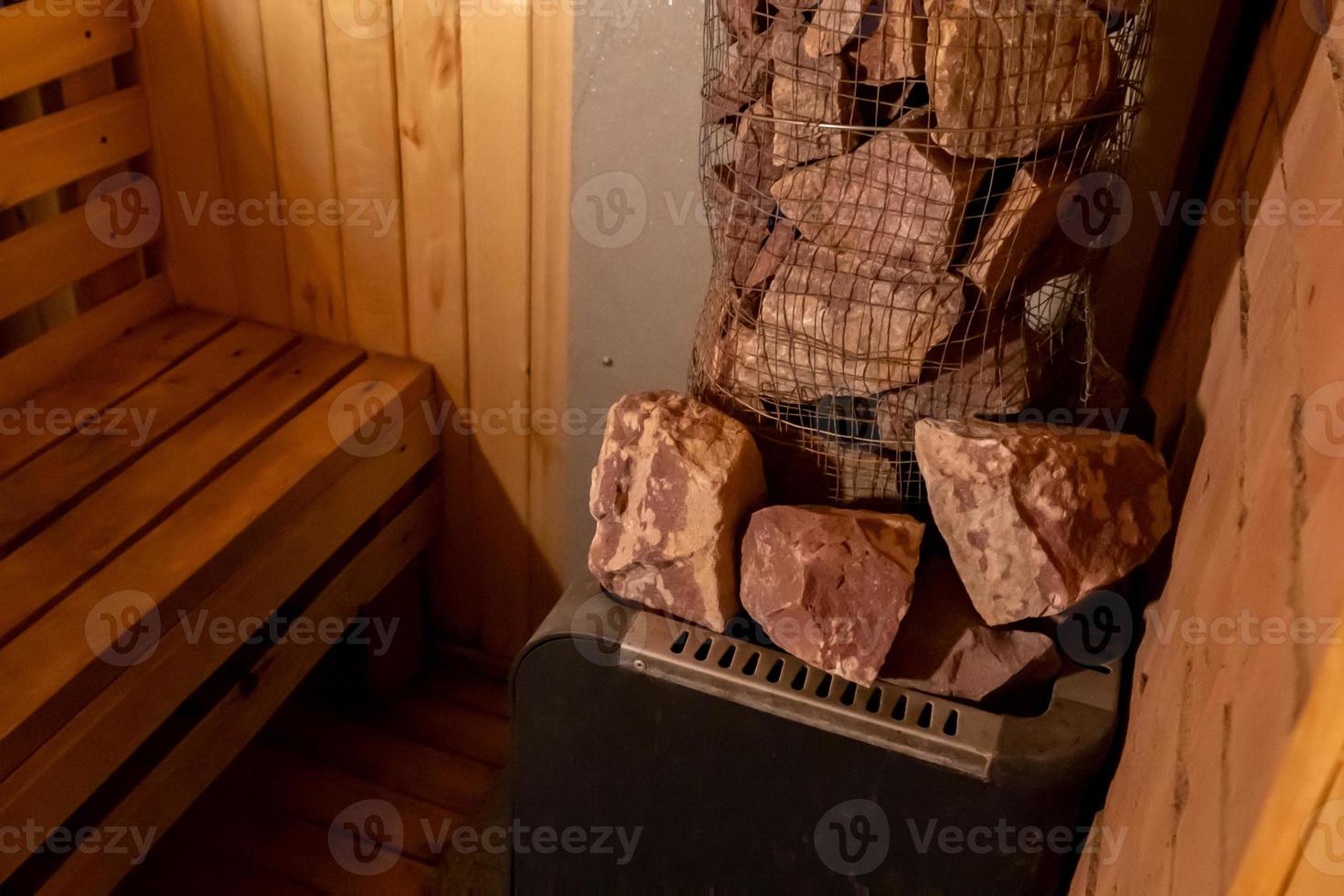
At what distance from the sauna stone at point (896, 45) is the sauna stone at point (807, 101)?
28 millimetres

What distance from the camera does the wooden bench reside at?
1279 millimetres

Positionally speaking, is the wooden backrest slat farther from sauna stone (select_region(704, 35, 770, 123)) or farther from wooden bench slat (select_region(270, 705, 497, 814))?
sauna stone (select_region(704, 35, 770, 123))

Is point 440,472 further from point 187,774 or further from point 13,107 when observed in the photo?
point 13,107

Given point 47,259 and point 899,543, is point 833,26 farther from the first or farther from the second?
point 47,259

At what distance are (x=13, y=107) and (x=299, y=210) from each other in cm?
41

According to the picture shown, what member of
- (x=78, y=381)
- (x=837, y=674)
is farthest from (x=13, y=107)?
(x=837, y=674)

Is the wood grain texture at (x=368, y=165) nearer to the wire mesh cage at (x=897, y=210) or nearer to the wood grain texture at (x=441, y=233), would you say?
the wood grain texture at (x=441, y=233)

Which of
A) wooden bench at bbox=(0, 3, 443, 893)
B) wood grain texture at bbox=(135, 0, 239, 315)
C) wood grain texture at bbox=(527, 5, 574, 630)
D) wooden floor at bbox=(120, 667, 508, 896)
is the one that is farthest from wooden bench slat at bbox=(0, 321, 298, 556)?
wooden floor at bbox=(120, 667, 508, 896)

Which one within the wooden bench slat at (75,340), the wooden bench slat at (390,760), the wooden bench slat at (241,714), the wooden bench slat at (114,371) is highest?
the wooden bench slat at (75,340)

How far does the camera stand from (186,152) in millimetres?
1812

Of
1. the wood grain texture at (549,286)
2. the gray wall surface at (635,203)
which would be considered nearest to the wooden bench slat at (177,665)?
the wood grain texture at (549,286)

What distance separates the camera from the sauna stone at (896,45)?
1007mm

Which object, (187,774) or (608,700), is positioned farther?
(187,774)

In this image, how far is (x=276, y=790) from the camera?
1.84 m
